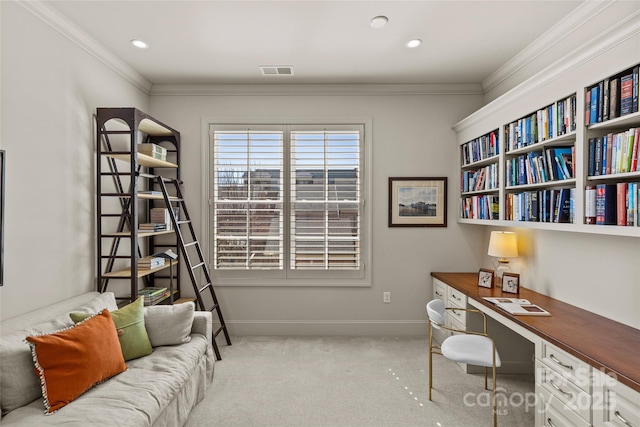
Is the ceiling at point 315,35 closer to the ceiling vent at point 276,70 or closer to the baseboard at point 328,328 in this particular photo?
the ceiling vent at point 276,70

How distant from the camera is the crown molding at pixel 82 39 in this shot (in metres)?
2.18

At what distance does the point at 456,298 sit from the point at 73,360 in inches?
115

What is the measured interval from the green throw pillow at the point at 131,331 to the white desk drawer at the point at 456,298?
2.54 meters

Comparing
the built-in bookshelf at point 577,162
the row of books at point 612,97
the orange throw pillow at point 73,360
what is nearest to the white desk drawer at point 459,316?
the built-in bookshelf at point 577,162

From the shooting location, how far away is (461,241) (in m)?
3.70

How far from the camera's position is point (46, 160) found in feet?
7.48

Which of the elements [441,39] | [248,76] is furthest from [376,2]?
[248,76]

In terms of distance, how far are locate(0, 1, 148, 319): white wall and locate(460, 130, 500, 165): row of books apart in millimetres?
3544

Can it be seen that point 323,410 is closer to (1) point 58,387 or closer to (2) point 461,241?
(1) point 58,387

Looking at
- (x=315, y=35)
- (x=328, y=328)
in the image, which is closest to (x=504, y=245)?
(x=328, y=328)

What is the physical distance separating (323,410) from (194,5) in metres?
2.97

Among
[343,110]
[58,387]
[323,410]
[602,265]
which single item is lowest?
[323,410]

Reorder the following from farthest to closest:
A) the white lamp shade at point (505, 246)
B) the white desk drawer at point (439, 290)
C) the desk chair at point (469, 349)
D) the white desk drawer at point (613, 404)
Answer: the white desk drawer at point (439, 290), the white lamp shade at point (505, 246), the desk chair at point (469, 349), the white desk drawer at point (613, 404)

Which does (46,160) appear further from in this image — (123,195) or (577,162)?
(577,162)
